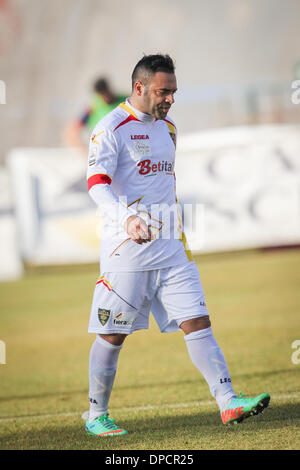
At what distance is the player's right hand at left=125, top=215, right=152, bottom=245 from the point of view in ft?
14.4

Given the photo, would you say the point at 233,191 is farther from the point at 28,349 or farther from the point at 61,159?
the point at 28,349

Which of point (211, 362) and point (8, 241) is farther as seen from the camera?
point (8, 241)

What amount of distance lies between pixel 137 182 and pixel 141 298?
693 mm

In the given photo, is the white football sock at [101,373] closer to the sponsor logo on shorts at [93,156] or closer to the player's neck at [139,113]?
the sponsor logo on shorts at [93,156]

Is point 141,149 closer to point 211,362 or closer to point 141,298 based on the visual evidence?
point 141,298

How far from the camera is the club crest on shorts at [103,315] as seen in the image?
4.81 metres

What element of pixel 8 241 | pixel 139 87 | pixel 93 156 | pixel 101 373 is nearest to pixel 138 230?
pixel 93 156

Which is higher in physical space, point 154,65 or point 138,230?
point 154,65

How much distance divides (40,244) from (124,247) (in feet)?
31.1

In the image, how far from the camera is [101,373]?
4.92m

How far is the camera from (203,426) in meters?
4.84

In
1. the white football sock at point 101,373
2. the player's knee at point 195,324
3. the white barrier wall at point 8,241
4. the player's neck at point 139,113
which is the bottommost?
the white barrier wall at point 8,241

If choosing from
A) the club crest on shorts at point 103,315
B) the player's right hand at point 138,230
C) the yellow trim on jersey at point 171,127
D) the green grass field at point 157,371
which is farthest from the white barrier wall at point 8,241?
the player's right hand at point 138,230

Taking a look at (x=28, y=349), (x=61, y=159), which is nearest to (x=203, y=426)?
(x=28, y=349)
